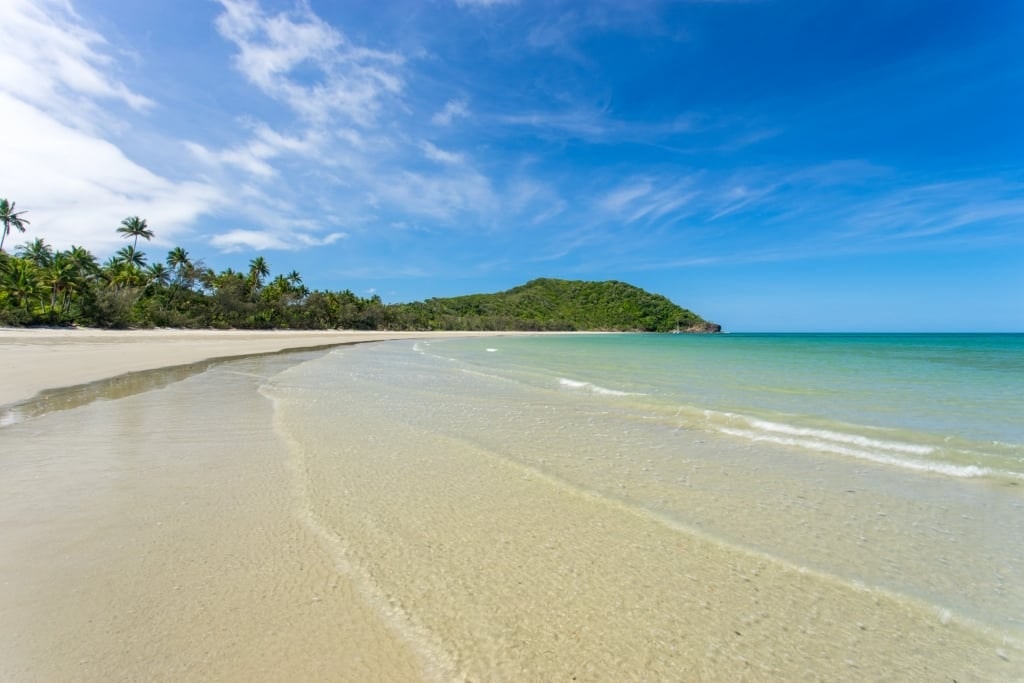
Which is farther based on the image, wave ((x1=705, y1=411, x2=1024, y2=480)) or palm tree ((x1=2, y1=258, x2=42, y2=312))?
palm tree ((x1=2, y1=258, x2=42, y2=312))

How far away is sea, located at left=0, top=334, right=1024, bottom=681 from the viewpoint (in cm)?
243

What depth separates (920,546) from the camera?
12.3ft

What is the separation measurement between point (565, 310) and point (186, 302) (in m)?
111

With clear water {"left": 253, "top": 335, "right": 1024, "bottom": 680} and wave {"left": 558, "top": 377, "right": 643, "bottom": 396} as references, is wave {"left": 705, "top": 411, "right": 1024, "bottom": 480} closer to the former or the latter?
clear water {"left": 253, "top": 335, "right": 1024, "bottom": 680}

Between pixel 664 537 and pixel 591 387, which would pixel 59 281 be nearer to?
pixel 591 387

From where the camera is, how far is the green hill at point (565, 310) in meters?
129

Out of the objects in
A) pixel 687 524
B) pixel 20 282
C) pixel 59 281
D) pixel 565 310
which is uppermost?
pixel 565 310

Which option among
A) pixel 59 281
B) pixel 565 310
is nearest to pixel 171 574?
pixel 59 281

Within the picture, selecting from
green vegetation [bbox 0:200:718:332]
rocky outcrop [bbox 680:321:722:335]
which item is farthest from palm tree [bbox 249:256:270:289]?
rocky outcrop [bbox 680:321:722:335]

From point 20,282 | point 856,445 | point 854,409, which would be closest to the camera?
point 856,445

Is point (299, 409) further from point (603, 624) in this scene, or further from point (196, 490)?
point (603, 624)

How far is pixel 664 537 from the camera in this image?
12.4ft

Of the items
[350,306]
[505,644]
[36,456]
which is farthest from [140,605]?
[350,306]

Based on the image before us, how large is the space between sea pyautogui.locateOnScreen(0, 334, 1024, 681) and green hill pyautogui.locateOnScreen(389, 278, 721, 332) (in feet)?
360
